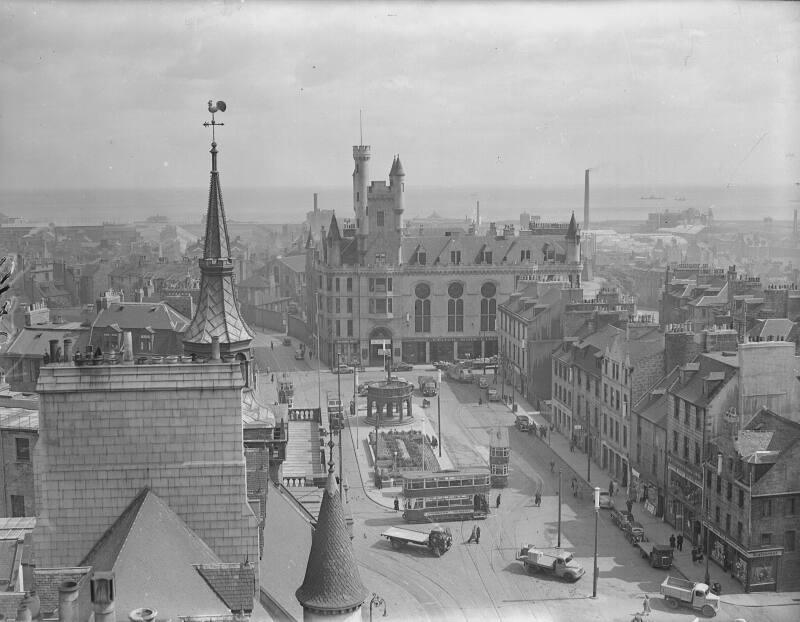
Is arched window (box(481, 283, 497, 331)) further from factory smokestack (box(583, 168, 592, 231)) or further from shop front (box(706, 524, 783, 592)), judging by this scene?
shop front (box(706, 524, 783, 592))

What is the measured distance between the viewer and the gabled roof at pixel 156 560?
54.6 ft

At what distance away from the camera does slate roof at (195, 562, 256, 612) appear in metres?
17.6

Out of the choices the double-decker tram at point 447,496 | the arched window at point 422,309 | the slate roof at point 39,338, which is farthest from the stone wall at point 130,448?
the arched window at point 422,309

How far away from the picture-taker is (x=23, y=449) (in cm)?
3662

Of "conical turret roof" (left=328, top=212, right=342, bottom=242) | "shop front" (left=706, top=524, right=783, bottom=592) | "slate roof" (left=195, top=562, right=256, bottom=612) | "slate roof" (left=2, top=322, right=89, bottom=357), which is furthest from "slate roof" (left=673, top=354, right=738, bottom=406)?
"conical turret roof" (left=328, top=212, right=342, bottom=242)

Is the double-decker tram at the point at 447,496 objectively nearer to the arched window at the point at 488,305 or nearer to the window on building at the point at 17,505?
the window on building at the point at 17,505

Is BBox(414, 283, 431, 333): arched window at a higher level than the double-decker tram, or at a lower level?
higher

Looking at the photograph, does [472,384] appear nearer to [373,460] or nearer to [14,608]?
[373,460]

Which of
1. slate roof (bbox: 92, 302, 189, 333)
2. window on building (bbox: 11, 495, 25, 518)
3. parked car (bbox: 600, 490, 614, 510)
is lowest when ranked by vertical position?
parked car (bbox: 600, 490, 614, 510)

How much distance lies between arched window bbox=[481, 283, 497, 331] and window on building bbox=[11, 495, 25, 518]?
50.2m

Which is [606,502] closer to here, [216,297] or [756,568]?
[756,568]

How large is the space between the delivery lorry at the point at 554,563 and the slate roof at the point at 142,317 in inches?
1003

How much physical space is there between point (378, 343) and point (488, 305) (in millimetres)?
9764

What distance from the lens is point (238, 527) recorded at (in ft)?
63.4
